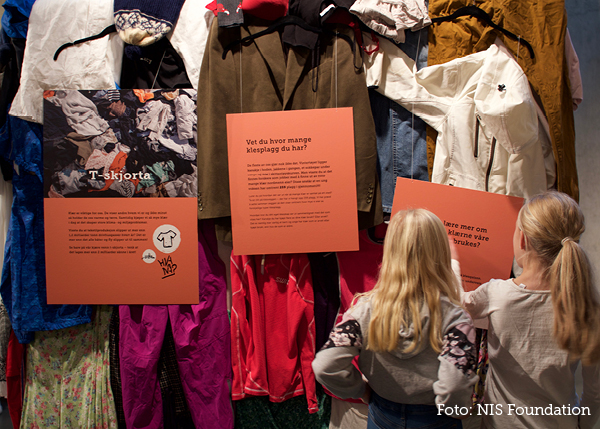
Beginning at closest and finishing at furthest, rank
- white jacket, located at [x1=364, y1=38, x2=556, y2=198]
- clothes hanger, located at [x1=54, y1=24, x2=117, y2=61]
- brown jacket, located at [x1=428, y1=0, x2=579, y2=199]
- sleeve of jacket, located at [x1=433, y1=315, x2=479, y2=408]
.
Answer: sleeve of jacket, located at [x1=433, y1=315, x2=479, y2=408] < white jacket, located at [x1=364, y1=38, x2=556, y2=198] < brown jacket, located at [x1=428, y1=0, x2=579, y2=199] < clothes hanger, located at [x1=54, y1=24, x2=117, y2=61]

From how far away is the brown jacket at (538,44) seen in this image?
60.9 inches

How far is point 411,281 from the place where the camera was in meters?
1.04

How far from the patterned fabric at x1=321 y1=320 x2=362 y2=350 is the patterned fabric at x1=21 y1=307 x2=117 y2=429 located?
1.27 meters

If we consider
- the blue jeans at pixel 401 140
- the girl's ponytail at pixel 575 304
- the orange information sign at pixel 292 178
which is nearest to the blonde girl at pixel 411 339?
the girl's ponytail at pixel 575 304

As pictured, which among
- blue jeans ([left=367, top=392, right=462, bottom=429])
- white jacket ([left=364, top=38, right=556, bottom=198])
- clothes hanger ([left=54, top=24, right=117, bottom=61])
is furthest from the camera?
clothes hanger ([left=54, top=24, right=117, bottom=61])

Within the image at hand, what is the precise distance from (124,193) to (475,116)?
1.59 meters

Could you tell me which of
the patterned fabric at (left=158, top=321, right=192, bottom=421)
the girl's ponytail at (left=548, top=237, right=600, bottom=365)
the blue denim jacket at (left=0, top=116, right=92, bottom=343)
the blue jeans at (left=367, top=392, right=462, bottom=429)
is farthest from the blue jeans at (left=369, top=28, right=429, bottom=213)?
the blue denim jacket at (left=0, top=116, right=92, bottom=343)

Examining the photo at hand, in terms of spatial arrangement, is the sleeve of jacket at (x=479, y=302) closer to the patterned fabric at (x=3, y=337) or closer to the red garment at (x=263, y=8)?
the red garment at (x=263, y=8)

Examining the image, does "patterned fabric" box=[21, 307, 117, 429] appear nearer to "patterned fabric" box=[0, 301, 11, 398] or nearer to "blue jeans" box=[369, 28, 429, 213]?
"patterned fabric" box=[0, 301, 11, 398]

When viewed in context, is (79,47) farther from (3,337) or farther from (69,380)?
(69,380)

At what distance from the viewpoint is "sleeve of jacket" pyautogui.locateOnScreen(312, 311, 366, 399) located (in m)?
1.01

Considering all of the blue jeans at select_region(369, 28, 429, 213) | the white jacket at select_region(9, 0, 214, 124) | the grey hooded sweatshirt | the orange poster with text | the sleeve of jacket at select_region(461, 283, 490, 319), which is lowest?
the grey hooded sweatshirt

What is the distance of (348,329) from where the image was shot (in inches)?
40.3

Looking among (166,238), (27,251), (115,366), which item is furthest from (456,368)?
(27,251)
